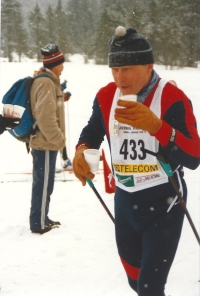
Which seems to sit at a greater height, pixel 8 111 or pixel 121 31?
pixel 121 31

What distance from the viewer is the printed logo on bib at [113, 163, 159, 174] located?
1978 mm

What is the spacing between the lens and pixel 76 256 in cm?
340

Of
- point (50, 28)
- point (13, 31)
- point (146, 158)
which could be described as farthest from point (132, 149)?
point (50, 28)

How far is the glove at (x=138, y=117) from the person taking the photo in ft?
5.42

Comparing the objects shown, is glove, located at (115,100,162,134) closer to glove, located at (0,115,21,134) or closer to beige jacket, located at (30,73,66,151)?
glove, located at (0,115,21,134)

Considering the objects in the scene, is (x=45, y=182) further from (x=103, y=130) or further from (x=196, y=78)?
(x=196, y=78)

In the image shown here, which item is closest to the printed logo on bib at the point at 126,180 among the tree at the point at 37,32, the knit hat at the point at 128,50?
the knit hat at the point at 128,50

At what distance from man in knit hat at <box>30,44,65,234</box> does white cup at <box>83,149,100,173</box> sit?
1440 mm

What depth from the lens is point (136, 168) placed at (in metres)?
2.02

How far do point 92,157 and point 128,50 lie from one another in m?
0.63

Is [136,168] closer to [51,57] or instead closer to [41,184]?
[41,184]

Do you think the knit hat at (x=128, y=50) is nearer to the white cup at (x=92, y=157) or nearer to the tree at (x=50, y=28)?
the white cup at (x=92, y=157)

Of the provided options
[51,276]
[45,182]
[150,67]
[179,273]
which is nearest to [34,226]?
[45,182]

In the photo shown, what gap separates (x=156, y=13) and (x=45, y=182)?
15711 mm
